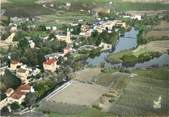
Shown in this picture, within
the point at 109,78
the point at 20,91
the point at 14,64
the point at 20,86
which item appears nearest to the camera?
the point at 20,91

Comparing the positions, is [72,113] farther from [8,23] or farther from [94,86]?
[8,23]

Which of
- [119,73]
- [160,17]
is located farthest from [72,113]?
[160,17]

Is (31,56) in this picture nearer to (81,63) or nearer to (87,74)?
(81,63)

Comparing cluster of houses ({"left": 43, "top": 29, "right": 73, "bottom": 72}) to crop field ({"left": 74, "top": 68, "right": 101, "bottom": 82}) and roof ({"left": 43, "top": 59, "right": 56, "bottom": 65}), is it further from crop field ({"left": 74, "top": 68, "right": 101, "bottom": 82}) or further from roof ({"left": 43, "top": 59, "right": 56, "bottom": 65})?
crop field ({"left": 74, "top": 68, "right": 101, "bottom": 82})

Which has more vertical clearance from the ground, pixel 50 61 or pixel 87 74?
pixel 50 61

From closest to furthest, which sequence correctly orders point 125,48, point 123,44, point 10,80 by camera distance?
1. point 10,80
2. point 125,48
3. point 123,44

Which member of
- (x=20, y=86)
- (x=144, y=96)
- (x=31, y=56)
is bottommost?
(x=144, y=96)

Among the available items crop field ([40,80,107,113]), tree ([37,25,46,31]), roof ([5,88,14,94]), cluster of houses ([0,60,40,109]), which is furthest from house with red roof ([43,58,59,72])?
tree ([37,25,46,31])

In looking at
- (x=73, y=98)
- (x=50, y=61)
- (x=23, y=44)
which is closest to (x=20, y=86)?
(x=73, y=98)
